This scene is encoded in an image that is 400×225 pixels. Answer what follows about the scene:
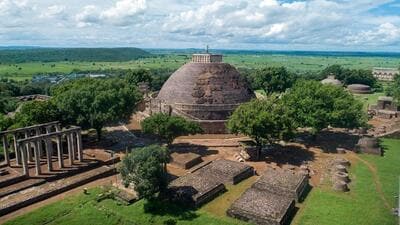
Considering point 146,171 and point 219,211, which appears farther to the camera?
point 219,211

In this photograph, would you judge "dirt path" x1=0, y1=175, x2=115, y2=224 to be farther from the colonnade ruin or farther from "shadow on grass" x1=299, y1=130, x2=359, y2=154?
"shadow on grass" x1=299, y1=130, x2=359, y2=154

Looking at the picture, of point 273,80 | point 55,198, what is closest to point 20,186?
point 55,198

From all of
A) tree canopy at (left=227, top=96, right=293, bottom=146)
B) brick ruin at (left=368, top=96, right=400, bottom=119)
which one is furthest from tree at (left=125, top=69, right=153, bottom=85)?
brick ruin at (left=368, top=96, right=400, bottom=119)

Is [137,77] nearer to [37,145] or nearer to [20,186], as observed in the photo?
[37,145]

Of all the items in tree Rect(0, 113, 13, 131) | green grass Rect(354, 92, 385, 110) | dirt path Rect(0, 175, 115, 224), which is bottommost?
Answer: dirt path Rect(0, 175, 115, 224)

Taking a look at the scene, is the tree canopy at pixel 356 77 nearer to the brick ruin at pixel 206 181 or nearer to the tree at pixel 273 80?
the tree at pixel 273 80
